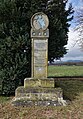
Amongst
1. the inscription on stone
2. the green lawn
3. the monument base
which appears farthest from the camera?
the green lawn

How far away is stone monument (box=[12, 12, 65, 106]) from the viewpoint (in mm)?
8891

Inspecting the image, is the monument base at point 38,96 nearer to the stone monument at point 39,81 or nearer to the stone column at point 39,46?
the stone monument at point 39,81

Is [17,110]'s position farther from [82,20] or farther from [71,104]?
[82,20]

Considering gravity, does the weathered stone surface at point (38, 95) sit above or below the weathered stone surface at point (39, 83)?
below

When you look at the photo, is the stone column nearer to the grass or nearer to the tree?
the tree

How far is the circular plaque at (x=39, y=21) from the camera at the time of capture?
32.0 ft

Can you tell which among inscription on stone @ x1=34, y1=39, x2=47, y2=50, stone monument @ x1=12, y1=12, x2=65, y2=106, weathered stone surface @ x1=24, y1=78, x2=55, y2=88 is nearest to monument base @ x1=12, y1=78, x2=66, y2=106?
stone monument @ x1=12, y1=12, x2=65, y2=106

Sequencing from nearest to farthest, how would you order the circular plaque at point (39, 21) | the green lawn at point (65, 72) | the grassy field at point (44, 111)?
the grassy field at point (44, 111) < the circular plaque at point (39, 21) < the green lawn at point (65, 72)

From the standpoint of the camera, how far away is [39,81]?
950 centimetres

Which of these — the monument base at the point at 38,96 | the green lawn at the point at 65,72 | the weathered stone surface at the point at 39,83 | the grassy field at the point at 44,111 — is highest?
the weathered stone surface at the point at 39,83

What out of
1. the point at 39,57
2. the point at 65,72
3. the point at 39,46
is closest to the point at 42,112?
the point at 39,57

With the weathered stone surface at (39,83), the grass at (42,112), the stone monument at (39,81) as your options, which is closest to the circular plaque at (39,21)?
the stone monument at (39,81)

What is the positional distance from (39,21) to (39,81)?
2360 mm

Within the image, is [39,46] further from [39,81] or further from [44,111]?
[44,111]
